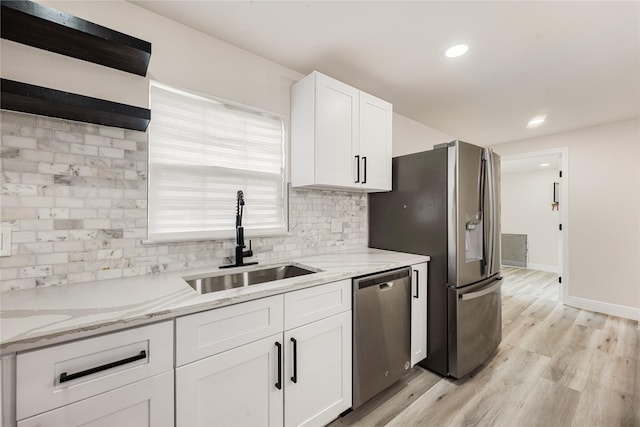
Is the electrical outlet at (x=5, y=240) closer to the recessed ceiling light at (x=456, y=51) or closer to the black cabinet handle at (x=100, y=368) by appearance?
the black cabinet handle at (x=100, y=368)

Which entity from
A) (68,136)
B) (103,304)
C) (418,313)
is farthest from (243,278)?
(418,313)

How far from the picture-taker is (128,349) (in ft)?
3.02

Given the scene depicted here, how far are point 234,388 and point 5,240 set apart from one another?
1199 millimetres

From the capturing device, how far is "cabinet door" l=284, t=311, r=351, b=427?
4.42 ft

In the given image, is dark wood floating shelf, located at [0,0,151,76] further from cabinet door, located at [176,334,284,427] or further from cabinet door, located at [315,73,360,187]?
cabinet door, located at [176,334,284,427]

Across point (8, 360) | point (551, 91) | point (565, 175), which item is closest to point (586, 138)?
point (565, 175)

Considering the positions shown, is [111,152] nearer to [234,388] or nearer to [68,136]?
[68,136]

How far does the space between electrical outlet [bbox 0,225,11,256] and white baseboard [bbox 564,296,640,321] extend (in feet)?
18.0

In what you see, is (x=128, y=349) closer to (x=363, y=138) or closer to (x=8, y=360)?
(x=8, y=360)

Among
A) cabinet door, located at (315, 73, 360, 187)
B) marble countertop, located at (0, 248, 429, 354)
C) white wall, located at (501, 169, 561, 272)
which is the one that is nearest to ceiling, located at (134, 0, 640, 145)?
cabinet door, located at (315, 73, 360, 187)

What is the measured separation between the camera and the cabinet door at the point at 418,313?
79.3 inches

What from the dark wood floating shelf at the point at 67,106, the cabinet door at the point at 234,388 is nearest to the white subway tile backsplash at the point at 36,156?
the dark wood floating shelf at the point at 67,106

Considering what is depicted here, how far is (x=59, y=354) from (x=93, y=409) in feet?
0.73

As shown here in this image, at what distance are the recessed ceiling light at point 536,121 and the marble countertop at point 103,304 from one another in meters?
3.32
